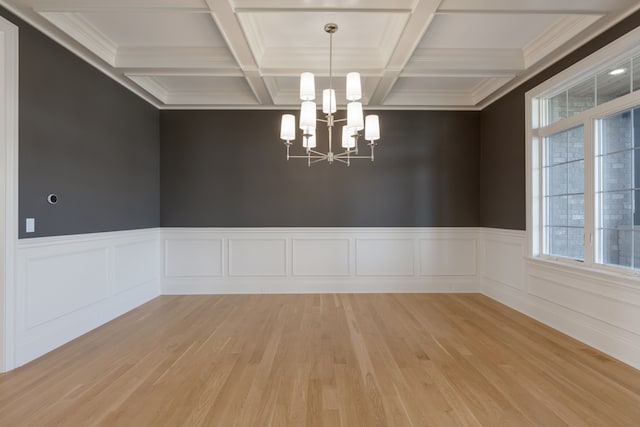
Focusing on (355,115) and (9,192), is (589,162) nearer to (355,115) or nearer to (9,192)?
(355,115)

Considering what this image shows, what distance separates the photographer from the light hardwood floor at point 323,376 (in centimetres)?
217

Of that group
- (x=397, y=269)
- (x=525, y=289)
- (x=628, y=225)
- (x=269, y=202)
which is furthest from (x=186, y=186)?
(x=628, y=225)

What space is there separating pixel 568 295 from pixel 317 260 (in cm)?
325

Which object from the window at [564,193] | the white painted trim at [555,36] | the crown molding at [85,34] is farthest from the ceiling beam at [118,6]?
the window at [564,193]

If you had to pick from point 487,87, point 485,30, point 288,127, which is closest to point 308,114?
point 288,127

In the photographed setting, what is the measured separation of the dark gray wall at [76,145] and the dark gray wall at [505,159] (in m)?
5.18

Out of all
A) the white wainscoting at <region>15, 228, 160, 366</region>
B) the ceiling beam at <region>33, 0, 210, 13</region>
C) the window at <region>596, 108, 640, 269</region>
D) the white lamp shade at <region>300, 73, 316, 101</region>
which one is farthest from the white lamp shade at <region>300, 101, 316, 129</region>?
the window at <region>596, 108, 640, 269</region>

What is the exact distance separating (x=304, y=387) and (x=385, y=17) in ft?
11.1

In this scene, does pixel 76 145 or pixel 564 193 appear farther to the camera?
pixel 564 193

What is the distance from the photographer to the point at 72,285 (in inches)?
138

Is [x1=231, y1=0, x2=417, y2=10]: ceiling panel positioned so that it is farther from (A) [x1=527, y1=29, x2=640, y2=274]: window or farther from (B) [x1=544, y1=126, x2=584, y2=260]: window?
(B) [x1=544, y1=126, x2=584, y2=260]: window

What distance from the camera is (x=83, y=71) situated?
3678 millimetres

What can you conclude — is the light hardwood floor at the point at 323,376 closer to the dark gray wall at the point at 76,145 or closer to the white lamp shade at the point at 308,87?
the dark gray wall at the point at 76,145

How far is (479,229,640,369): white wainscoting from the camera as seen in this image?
114 inches
